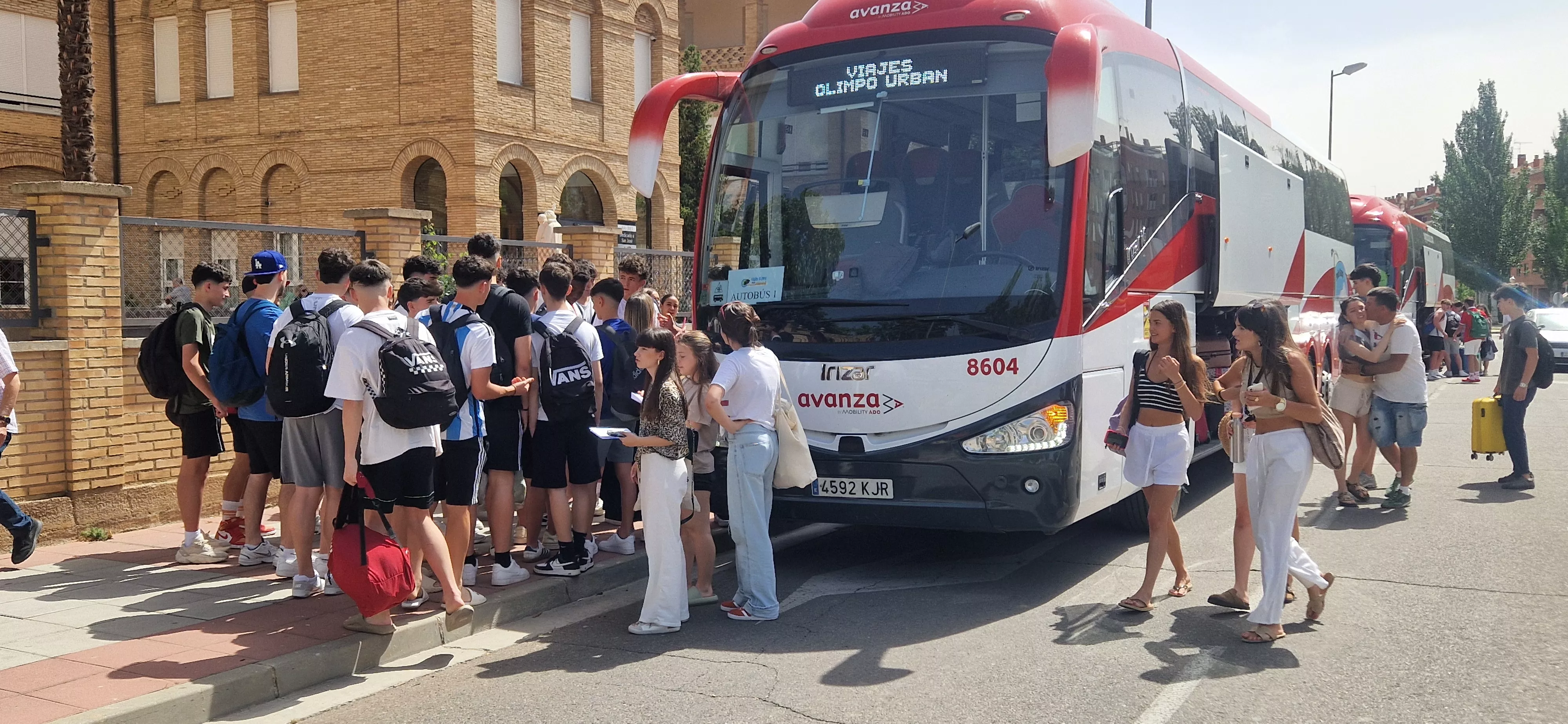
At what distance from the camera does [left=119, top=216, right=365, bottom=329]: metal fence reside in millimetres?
8906

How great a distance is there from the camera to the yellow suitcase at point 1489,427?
10.6 m

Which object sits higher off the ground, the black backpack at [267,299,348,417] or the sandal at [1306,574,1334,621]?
the black backpack at [267,299,348,417]

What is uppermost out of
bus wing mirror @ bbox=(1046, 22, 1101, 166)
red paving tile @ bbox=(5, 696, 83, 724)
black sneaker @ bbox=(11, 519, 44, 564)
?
bus wing mirror @ bbox=(1046, 22, 1101, 166)

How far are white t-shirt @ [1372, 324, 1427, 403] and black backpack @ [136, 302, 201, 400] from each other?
27.9ft

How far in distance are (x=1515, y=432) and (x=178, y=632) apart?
10423mm

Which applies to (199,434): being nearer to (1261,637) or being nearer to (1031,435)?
(1031,435)

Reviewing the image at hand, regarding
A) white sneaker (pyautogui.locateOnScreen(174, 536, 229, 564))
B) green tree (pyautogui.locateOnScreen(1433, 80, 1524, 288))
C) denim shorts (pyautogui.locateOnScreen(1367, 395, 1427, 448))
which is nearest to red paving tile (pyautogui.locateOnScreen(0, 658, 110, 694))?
white sneaker (pyautogui.locateOnScreen(174, 536, 229, 564))

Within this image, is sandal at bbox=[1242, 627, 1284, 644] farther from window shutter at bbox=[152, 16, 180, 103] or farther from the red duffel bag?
window shutter at bbox=[152, 16, 180, 103]

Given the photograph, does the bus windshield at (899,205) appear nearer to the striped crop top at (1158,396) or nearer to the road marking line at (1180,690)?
the striped crop top at (1158,396)

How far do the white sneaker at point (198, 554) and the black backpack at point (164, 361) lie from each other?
0.95 metres

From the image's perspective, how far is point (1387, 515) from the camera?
9344mm

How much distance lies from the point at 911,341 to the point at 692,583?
193 cm

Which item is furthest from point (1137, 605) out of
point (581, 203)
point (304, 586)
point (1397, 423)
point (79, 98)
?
point (581, 203)

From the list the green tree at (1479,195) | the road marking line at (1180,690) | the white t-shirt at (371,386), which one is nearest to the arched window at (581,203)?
the white t-shirt at (371,386)
